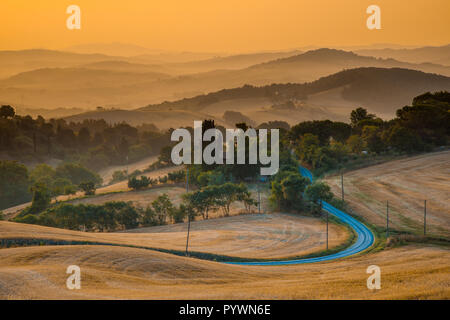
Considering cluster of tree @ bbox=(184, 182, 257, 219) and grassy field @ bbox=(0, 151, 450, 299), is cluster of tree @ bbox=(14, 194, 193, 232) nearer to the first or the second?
cluster of tree @ bbox=(184, 182, 257, 219)

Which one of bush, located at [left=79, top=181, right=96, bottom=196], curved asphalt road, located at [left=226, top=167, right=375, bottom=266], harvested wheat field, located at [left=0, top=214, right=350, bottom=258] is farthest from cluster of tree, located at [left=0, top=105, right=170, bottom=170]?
curved asphalt road, located at [left=226, top=167, right=375, bottom=266]

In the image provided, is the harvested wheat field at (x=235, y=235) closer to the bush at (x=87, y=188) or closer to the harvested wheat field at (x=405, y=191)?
the harvested wheat field at (x=405, y=191)

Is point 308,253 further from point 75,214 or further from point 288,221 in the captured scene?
point 75,214

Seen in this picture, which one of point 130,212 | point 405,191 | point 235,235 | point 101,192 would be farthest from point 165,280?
point 101,192

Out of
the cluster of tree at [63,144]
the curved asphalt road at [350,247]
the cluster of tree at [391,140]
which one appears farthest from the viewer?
the cluster of tree at [63,144]

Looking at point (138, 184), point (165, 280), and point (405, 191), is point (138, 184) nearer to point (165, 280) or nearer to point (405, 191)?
point (405, 191)

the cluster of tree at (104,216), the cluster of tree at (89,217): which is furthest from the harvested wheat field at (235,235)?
the cluster of tree at (89,217)
